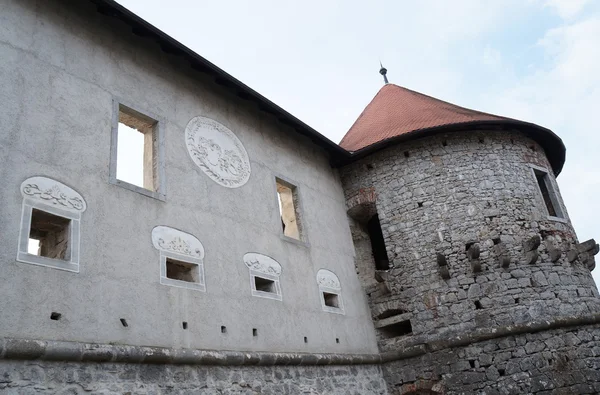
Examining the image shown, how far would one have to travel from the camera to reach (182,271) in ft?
20.9

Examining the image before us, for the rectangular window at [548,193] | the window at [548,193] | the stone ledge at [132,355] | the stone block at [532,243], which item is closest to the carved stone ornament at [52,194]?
the stone ledge at [132,355]

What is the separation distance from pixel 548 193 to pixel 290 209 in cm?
535

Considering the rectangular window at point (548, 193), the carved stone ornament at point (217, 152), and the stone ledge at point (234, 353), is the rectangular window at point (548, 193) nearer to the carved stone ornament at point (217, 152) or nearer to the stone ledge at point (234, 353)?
the stone ledge at point (234, 353)

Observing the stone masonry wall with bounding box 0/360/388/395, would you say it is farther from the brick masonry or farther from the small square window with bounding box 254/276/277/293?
the brick masonry

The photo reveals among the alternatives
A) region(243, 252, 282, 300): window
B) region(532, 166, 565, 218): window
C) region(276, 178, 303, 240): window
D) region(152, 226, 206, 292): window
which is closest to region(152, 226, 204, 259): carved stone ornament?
region(152, 226, 206, 292): window

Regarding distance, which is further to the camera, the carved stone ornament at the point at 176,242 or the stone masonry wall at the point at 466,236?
the stone masonry wall at the point at 466,236

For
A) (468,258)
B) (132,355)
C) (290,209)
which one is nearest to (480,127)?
(468,258)

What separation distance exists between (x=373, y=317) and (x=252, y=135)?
402cm

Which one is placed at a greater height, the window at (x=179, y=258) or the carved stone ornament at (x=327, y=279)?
the carved stone ornament at (x=327, y=279)

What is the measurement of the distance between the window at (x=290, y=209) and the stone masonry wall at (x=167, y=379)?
239 centimetres

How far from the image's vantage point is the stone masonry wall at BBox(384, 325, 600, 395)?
7.95 meters

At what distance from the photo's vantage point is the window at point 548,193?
1012cm

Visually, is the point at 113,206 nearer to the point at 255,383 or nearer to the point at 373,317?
the point at 255,383

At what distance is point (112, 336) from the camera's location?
4938 mm
